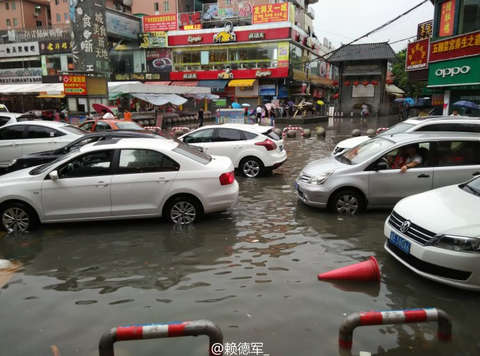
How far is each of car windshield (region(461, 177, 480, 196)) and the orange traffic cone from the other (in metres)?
1.72

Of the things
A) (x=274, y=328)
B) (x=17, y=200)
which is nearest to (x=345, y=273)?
(x=274, y=328)

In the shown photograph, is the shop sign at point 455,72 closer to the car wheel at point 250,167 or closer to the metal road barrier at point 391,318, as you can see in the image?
the car wheel at point 250,167

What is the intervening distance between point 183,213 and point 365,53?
41760mm

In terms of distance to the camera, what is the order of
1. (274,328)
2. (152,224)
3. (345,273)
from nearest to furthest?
(274,328), (345,273), (152,224)

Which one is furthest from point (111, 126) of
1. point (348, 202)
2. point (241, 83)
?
point (241, 83)

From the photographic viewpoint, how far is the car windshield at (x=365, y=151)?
7.68 meters

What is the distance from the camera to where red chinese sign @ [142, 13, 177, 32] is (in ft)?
167

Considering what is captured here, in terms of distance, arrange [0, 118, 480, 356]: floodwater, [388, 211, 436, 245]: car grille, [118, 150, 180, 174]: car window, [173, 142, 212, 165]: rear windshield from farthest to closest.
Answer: [173, 142, 212, 165]: rear windshield
[118, 150, 180, 174]: car window
[388, 211, 436, 245]: car grille
[0, 118, 480, 356]: floodwater

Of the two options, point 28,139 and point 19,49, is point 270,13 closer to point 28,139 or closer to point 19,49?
point 19,49

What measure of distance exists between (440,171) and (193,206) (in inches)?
182

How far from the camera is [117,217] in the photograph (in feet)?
22.5

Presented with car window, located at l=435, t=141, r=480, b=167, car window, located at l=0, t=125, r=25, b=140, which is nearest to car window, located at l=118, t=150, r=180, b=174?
car window, located at l=435, t=141, r=480, b=167

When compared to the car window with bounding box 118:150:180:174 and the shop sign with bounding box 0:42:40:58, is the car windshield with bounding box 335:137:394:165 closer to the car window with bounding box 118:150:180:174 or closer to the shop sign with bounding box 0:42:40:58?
the car window with bounding box 118:150:180:174

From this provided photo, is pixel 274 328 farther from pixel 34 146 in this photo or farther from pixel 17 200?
pixel 34 146
